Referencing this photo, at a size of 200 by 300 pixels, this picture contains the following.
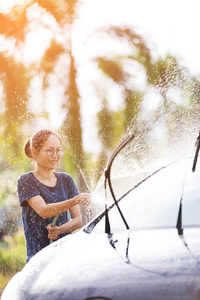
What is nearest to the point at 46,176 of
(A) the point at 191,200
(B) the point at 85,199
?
(B) the point at 85,199

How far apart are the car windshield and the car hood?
104 mm

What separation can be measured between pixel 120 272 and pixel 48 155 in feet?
7.05

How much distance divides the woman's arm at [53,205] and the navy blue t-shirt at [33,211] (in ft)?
0.18

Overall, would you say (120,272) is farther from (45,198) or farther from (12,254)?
(12,254)

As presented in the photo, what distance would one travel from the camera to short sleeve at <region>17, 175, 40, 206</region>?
3.70m

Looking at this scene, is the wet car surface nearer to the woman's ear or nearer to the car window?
the car window

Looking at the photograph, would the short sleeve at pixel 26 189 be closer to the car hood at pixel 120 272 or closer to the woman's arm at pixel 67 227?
the woman's arm at pixel 67 227

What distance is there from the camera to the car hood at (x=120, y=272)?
177cm

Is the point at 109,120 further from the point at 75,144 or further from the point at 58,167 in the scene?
the point at 58,167

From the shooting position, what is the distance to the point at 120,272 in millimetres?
1856

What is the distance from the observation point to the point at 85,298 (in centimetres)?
181

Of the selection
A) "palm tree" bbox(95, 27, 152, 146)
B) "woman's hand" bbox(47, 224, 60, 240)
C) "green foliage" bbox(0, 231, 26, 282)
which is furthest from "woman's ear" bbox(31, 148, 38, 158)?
"green foliage" bbox(0, 231, 26, 282)

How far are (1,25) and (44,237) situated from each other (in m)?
6.96

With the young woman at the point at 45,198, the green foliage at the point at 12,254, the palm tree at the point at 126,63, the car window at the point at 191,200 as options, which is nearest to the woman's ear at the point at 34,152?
the young woman at the point at 45,198
